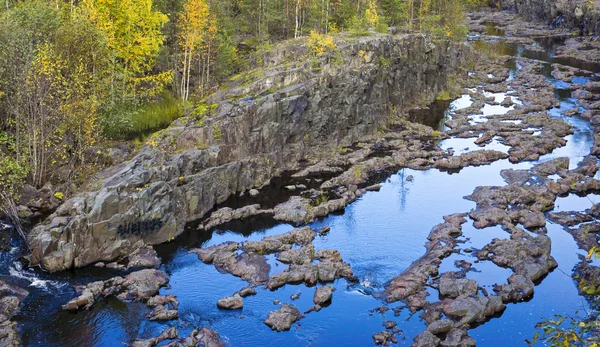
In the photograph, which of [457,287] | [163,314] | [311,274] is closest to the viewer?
[163,314]

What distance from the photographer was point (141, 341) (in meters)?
30.7

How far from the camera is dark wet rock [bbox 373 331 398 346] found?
31078mm

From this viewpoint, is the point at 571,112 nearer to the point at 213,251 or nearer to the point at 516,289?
the point at 516,289

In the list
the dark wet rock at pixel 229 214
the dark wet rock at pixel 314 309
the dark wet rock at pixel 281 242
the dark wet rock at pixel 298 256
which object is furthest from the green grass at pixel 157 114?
the dark wet rock at pixel 314 309

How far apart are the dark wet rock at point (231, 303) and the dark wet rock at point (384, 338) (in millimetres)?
8816

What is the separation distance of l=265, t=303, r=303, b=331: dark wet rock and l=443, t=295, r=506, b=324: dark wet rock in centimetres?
943

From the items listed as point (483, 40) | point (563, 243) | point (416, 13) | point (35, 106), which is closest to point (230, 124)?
point (35, 106)

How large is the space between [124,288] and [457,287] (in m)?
22.2

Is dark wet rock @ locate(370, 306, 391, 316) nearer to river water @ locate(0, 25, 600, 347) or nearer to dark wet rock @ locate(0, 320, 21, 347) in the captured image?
river water @ locate(0, 25, 600, 347)

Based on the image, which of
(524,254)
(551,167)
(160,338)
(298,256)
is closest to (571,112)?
(551,167)

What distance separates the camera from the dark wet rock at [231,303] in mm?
34344

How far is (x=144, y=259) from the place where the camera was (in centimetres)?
4019

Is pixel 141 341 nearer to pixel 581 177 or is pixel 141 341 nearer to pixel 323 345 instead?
pixel 323 345

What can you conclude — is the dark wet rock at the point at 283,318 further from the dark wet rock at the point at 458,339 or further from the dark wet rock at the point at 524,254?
the dark wet rock at the point at 524,254
